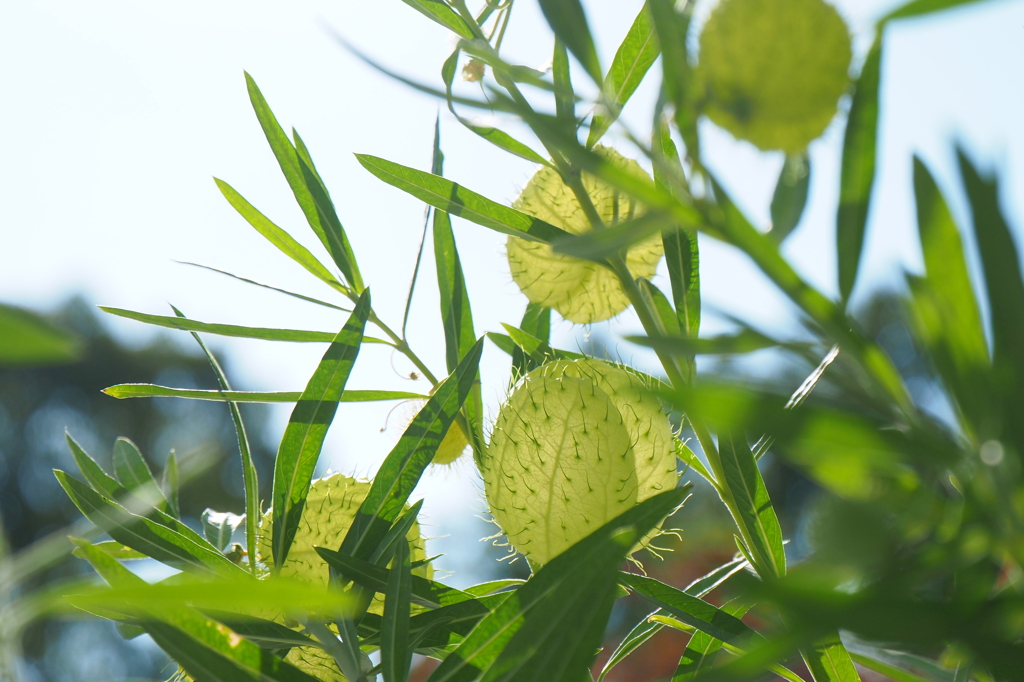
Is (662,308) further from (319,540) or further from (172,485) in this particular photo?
(172,485)

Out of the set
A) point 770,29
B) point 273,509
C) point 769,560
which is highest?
point 770,29

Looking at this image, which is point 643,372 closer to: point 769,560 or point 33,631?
point 769,560

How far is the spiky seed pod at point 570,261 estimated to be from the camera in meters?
0.60

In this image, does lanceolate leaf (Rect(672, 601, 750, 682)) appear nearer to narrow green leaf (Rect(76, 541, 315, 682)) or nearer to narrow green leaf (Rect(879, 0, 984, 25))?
narrow green leaf (Rect(76, 541, 315, 682))

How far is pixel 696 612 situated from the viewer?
19.6 inches

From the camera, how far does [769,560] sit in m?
0.53

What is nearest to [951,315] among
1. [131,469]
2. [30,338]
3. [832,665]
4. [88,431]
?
[30,338]

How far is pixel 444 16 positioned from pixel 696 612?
17.8 inches

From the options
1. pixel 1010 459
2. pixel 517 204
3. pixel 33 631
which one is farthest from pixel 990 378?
pixel 33 631

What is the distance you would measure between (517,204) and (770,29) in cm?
35

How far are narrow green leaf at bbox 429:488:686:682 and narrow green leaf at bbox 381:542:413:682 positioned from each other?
3.3 inches

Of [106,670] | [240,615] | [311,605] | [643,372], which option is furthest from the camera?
[106,670]

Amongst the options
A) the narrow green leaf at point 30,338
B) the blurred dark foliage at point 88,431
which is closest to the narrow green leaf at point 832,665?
the narrow green leaf at point 30,338

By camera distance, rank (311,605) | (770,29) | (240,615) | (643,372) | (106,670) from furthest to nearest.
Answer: (106,670) < (643,372) < (240,615) < (770,29) < (311,605)
